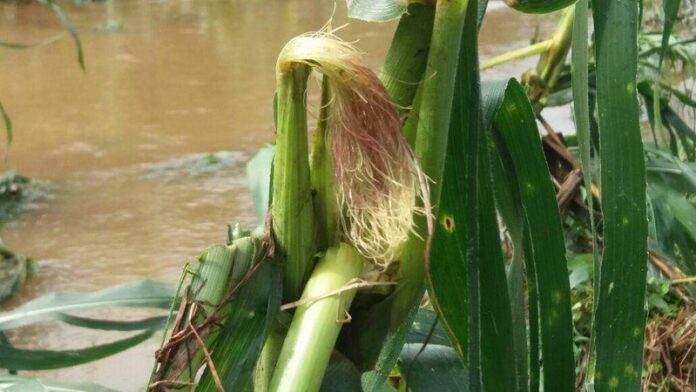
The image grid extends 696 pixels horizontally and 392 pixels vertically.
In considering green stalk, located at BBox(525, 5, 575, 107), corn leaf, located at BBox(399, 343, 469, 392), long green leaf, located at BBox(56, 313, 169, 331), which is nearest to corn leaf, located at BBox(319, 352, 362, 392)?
corn leaf, located at BBox(399, 343, 469, 392)

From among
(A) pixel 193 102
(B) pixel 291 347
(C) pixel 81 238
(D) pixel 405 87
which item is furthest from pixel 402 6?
(A) pixel 193 102

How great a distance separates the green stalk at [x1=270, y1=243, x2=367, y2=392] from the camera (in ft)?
1.06

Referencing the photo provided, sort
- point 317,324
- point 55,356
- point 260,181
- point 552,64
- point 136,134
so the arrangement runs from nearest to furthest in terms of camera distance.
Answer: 1. point 317,324
2. point 55,356
3. point 260,181
4. point 552,64
5. point 136,134

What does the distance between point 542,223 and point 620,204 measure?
2.8 inches

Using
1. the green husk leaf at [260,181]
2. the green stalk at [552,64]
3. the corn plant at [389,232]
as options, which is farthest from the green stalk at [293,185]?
the green stalk at [552,64]

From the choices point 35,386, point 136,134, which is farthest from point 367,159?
point 136,134

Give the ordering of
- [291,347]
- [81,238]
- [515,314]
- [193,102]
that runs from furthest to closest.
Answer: [193,102]
[81,238]
[515,314]
[291,347]

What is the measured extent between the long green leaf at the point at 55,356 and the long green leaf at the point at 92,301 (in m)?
0.02

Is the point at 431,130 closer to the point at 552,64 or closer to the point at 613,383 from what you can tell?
the point at 613,383

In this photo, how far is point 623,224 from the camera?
0.37 m

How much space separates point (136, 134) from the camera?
298 cm

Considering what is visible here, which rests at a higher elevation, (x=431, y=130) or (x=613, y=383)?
(x=431, y=130)

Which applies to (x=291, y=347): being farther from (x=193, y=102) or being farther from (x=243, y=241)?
(x=193, y=102)

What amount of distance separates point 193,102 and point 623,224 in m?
3.10
